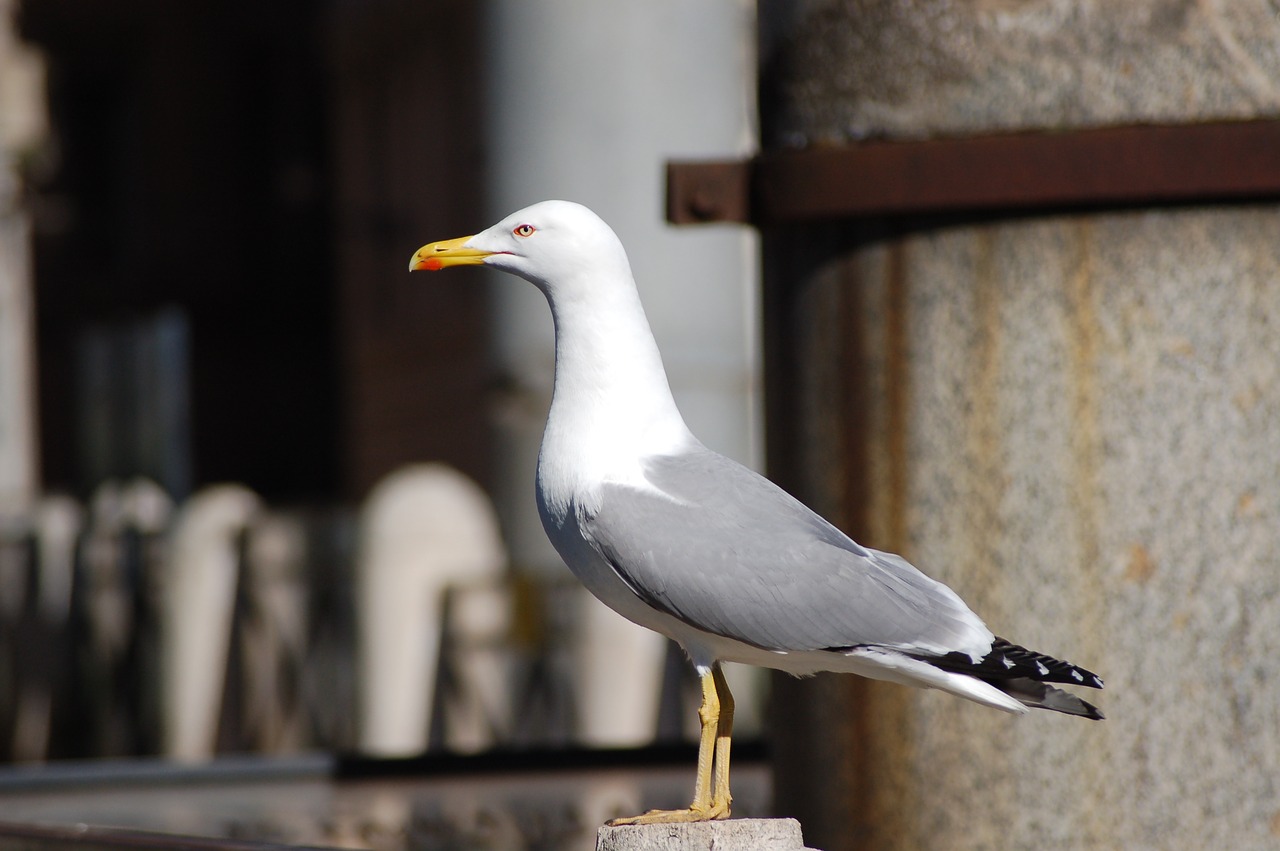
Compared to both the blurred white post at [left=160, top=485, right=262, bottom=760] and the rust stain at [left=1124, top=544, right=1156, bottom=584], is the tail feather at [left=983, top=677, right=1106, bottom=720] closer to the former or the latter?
the rust stain at [left=1124, top=544, right=1156, bottom=584]

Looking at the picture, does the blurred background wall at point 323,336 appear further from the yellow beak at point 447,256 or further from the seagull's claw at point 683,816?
the seagull's claw at point 683,816

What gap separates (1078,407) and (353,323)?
10292mm

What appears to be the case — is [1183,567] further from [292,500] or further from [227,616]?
[292,500]

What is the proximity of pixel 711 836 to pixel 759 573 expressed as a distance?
0.40m

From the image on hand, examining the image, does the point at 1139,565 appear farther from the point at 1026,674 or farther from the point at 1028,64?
the point at 1028,64

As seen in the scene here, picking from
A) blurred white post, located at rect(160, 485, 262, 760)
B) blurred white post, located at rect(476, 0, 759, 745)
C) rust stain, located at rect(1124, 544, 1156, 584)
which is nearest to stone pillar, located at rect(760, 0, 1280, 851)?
rust stain, located at rect(1124, 544, 1156, 584)

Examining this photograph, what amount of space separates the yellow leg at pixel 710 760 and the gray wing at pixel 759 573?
129 mm

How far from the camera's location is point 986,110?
315 cm

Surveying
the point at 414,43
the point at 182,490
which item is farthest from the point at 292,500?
A: the point at 414,43

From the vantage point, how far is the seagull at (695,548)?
8.40 ft

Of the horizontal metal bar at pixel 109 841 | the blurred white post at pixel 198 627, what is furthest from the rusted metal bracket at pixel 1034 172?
the blurred white post at pixel 198 627

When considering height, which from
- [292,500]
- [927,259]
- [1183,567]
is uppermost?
[927,259]

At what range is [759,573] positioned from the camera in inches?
104

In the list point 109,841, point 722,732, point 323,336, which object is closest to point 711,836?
point 722,732
